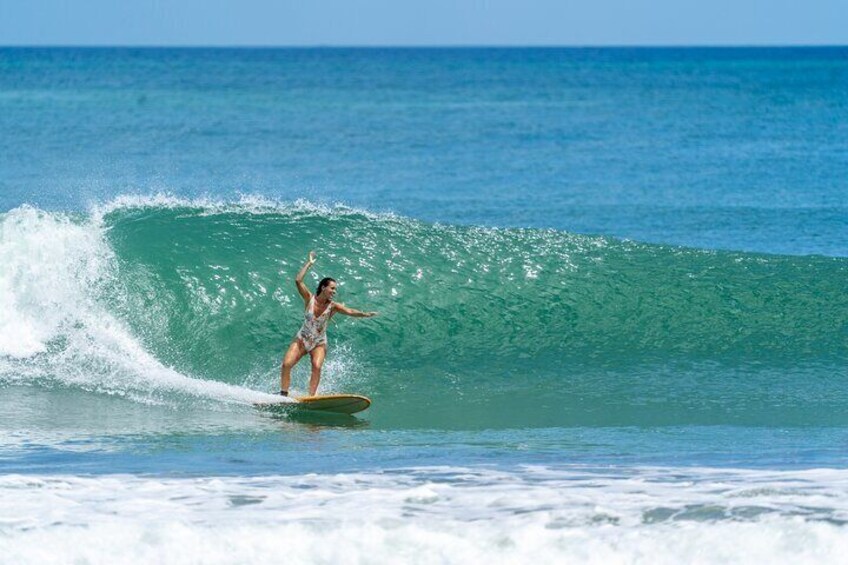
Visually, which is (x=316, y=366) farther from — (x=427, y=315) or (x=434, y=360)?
(x=427, y=315)

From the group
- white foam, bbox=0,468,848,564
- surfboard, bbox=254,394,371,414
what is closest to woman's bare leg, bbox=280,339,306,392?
surfboard, bbox=254,394,371,414

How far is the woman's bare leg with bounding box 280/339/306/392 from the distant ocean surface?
329 millimetres

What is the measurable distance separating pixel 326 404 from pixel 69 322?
13.4 ft

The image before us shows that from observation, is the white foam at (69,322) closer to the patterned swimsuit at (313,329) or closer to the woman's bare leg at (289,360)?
the woman's bare leg at (289,360)

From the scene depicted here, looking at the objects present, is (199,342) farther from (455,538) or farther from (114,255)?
(455,538)

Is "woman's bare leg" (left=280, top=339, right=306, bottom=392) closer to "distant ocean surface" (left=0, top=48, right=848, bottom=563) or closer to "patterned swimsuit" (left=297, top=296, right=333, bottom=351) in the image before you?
"patterned swimsuit" (left=297, top=296, right=333, bottom=351)

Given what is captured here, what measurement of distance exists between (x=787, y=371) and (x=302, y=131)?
28815 mm

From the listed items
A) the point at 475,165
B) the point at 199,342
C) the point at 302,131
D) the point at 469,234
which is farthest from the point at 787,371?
the point at 302,131

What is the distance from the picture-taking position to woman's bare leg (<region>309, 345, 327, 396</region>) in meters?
11.3

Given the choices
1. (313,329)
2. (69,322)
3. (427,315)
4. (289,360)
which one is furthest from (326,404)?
(69,322)

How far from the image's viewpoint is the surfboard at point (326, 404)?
1098 centimetres

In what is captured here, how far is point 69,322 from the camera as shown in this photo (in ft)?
45.0

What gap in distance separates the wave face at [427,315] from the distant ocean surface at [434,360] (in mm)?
46

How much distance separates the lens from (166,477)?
8.42 metres
